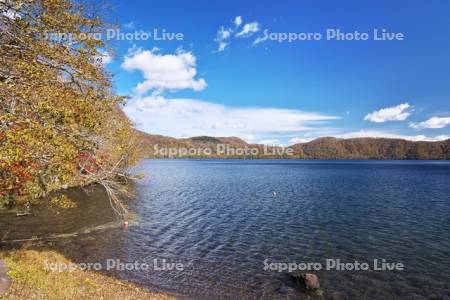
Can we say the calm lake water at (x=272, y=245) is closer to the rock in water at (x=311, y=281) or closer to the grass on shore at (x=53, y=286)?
the rock in water at (x=311, y=281)

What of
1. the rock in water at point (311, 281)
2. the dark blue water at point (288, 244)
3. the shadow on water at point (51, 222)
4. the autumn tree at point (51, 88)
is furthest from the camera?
the shadow on water at point (51, 222)

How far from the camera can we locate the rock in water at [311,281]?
71.2 ft

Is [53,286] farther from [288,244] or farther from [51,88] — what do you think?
[288,244]

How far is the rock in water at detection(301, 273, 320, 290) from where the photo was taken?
21.7 metres

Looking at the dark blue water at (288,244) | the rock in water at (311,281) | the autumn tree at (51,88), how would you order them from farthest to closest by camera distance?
the dark blue water at (288,244) → the rock in water at (311,281) → the autumn tree at (51,88)

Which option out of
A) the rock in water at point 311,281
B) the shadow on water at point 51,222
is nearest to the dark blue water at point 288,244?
the rock in water at point 311,281

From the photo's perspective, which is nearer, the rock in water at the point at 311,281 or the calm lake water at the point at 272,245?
the rock in water at the point at 311,281

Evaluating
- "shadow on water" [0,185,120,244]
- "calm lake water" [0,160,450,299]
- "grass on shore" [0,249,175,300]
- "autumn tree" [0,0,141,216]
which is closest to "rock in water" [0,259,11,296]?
"grass on shore" [0,249,175,300]

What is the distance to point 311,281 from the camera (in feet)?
71.8

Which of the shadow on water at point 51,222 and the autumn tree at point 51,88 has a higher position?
the autumn tree at point 51,88

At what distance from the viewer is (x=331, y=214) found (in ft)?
148

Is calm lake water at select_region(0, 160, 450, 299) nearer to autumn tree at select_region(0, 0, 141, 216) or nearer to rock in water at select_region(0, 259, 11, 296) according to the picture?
rock in water at select_region(0, 259, 11, 296)

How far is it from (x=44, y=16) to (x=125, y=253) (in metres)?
20.5

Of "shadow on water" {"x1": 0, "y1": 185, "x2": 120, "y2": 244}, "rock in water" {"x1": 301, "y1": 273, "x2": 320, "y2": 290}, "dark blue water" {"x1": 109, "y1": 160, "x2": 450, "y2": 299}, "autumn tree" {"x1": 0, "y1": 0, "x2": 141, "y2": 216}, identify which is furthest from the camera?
"shadow on water" {"x1": 0, "y1": 185, "x2": 120, "y2": 244}
